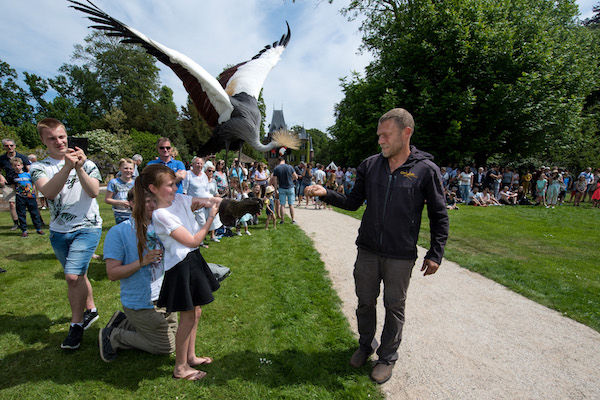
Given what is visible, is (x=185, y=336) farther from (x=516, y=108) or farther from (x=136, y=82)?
(x=136, y=82)

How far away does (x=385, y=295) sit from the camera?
2.23 m

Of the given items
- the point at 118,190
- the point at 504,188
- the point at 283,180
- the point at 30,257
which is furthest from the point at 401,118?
the point at 504,188

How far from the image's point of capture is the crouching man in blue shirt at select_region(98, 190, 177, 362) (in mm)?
2170

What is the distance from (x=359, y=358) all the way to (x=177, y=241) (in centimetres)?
183

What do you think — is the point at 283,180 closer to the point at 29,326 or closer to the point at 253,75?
the point at 253,75

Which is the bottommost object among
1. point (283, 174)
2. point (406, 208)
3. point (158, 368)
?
point (158, 368)

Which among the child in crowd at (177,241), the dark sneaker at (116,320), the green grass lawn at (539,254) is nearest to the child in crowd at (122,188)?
the dark sneaker at (116,320)

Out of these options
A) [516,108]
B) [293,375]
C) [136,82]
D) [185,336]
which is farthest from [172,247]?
[136,82]

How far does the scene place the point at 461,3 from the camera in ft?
45.3

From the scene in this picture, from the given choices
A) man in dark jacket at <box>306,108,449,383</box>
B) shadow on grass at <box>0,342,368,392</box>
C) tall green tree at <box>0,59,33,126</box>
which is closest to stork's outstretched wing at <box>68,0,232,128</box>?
man in dark jacket at <box>306,108,449,383</box>

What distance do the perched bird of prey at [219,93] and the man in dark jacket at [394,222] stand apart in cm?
200

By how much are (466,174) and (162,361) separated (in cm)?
1444

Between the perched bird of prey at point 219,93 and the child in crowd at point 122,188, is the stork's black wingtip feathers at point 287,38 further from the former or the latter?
the child in crowd at point 122,188

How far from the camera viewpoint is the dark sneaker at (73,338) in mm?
2499
